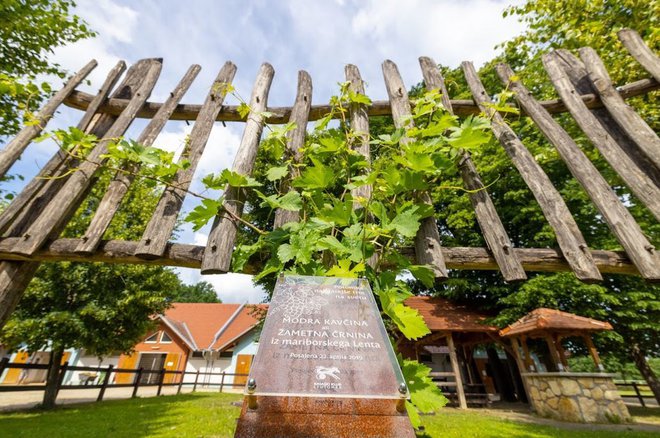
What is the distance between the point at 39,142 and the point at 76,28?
6523 mm

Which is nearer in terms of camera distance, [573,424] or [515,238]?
[573,424]

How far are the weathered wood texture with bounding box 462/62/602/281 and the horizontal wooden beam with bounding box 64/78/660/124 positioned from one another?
2.18 ft

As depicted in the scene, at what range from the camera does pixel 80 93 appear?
3.18 metres

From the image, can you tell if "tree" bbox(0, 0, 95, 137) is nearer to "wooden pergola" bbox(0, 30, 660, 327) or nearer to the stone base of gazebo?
"wooden pergola" bbox(0, 30, 660, 327)

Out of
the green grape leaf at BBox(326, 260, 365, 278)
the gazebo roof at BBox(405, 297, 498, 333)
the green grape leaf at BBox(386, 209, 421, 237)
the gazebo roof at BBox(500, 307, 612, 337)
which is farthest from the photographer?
the gazebo roof at BBox(405, 297, 498, 333)

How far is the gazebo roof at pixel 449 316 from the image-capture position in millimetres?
13500

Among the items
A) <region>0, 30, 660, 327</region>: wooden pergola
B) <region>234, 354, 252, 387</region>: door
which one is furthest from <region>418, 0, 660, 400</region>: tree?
<region>234, 354, 252, 387</region>: door

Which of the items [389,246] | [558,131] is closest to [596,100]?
[558,131]

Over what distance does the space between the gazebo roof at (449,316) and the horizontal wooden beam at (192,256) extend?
36.3ft

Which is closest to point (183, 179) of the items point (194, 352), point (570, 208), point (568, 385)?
point (568, 385)

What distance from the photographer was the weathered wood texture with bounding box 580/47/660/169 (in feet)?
8.39

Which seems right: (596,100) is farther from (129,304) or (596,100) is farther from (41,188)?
(129,304)

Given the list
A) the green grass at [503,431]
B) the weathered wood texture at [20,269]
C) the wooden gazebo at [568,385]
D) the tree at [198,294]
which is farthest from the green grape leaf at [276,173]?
the tree at [198,294]

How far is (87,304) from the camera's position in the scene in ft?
35.4
